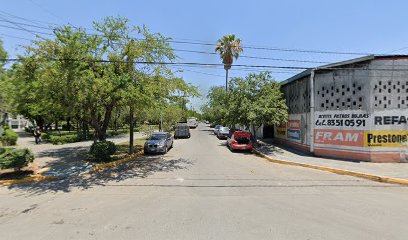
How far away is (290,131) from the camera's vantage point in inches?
681

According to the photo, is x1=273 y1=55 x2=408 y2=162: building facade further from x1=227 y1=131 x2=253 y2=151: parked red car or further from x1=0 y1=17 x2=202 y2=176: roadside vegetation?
x1=0 y1=17 x2=202 y2=176: roadside vegetation

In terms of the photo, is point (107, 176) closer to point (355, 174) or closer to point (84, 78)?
point (84, 78)

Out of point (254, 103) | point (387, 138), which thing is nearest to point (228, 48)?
point (254, 103)

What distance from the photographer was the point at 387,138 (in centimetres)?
1191

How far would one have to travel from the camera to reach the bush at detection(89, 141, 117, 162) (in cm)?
1193

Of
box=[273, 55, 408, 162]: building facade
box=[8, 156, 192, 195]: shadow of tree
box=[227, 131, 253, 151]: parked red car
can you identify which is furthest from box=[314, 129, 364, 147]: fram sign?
box=[8, 156, 192, 195]: shadow of tree

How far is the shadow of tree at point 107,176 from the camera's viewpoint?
26.1 feet

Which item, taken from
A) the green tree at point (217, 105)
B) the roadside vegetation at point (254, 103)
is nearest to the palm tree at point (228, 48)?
the green tree at point (217, 105)

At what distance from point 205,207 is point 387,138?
1153cm

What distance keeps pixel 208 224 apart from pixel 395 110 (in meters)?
12.6

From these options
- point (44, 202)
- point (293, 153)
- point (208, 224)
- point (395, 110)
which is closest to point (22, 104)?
point (44, 202)

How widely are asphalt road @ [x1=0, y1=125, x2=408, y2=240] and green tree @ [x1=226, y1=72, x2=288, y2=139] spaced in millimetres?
6236

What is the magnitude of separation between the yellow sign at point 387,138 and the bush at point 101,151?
14185 millimetres

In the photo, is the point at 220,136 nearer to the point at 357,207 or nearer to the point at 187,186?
the point at 187,186
